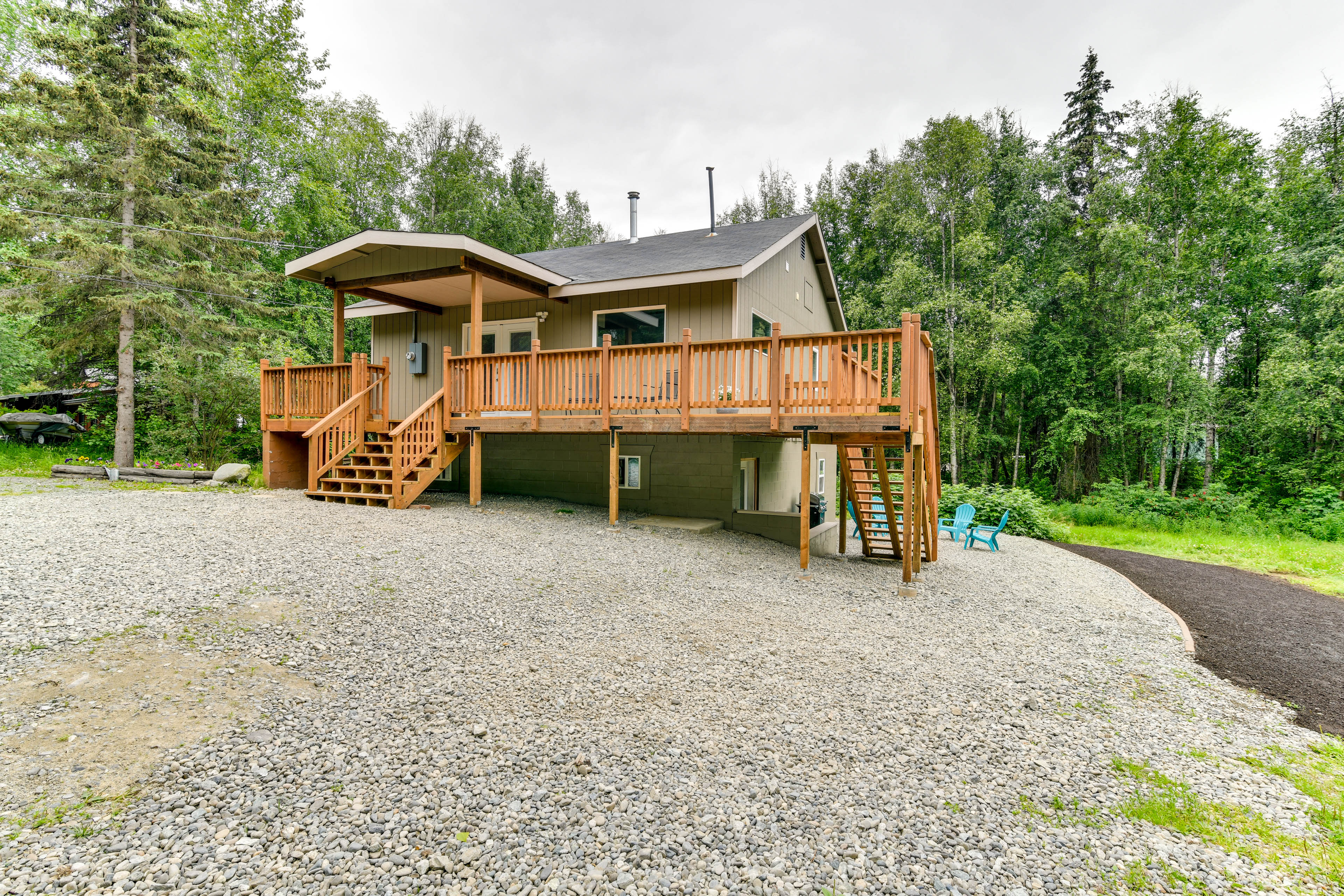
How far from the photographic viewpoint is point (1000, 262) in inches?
813

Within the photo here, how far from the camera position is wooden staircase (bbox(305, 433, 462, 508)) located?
8.90 meters

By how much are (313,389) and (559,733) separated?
9355mm

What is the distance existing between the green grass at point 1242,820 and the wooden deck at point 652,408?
13.5ft

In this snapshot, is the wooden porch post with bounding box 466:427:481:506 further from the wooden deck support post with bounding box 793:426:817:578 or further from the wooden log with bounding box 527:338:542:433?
the wooden deck support post with bounding box 793:426:817:578

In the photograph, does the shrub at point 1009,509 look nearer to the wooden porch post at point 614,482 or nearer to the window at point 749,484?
the window at point 749,484

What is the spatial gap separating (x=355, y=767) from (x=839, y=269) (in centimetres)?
2469

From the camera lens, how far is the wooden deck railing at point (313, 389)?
998 centimetres

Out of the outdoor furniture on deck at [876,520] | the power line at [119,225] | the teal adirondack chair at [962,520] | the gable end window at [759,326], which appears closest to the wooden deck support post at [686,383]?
the outdoor furniture on deck at [876,520]

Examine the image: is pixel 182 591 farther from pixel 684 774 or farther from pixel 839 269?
pixel 839 269

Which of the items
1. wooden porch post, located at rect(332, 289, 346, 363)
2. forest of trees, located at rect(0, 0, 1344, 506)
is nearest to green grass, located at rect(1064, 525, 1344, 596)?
forest of trees, located at rect(0, 0, 1344, 506)

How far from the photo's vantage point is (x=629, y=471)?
37.7 feet

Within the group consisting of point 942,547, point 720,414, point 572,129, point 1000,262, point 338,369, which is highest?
point 572,129

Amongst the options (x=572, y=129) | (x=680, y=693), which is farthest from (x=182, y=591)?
(x=572, y=129)

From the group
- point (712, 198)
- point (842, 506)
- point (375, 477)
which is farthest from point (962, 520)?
point (375, 477)
